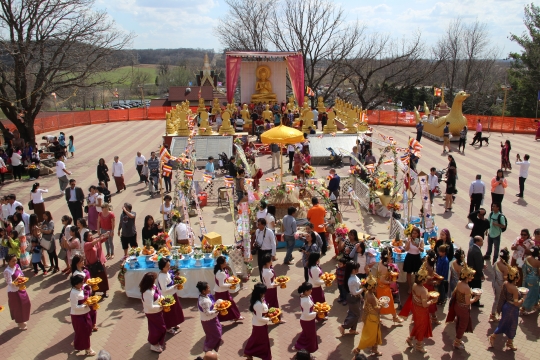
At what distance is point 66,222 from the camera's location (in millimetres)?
9523

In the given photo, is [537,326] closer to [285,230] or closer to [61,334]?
[285,230]

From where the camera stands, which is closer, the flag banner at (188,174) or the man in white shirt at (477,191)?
the flag banner at (188,174)

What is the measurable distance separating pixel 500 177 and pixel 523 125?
16571 mm

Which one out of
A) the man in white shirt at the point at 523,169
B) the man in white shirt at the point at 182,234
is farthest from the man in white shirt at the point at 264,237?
the man in white shirt at the point at 523,169

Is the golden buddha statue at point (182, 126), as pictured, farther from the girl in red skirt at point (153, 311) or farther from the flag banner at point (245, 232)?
the girl in red skirt at point (153, 311)

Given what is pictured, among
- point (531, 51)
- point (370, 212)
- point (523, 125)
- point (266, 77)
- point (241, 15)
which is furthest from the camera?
point (241, 15)

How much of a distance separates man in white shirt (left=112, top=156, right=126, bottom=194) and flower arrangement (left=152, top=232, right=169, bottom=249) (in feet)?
21.9

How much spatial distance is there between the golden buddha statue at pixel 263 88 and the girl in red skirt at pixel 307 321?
23.3 metres

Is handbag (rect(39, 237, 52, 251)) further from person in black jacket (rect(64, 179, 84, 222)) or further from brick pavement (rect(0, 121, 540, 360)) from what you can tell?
person in black jacket (rect(64, 179, 84, 222))

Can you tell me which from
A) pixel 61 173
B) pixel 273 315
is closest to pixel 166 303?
pixel 273 315

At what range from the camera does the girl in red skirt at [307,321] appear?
256 inches

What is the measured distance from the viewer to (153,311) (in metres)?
6.82

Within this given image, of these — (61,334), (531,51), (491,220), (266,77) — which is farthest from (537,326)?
(531,51)

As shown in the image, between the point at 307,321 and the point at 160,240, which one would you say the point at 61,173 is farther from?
the point at 307,321
